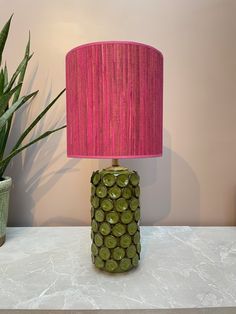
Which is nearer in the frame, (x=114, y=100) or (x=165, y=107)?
(x=114, y=100)

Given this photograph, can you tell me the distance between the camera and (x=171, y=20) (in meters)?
0.88

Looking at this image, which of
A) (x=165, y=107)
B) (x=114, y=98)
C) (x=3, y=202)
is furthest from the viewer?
(x=165, y=107)

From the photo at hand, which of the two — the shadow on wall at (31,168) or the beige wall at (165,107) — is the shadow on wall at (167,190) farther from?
the shadow on wall at (31,168)

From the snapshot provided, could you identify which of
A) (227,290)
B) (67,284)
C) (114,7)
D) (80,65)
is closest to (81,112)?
(80,65)

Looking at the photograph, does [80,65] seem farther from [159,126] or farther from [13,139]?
[13,139]

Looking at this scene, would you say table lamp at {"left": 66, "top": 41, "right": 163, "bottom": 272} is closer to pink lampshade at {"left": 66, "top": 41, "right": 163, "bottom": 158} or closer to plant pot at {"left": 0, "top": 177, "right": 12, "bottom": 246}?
pink lampshade at {"left": 66, "top": 41, "right": 163, "bottom": 158}

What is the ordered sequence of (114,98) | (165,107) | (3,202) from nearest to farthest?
(114,98)
(3,202)
(165,107)

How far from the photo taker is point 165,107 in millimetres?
909

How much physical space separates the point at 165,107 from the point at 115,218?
0.56 meters

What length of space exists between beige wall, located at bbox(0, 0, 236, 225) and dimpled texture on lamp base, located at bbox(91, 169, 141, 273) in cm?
38

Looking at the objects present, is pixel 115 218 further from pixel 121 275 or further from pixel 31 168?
pixel 31 168

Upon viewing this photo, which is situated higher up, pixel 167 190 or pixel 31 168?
pixel 31 168

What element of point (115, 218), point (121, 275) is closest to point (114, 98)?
point (115, 218)

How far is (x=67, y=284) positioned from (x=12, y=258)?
0.23 m
